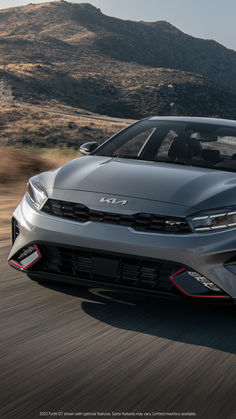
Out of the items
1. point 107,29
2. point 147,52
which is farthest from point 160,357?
point 107,29

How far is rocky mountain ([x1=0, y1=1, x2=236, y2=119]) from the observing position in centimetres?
7994

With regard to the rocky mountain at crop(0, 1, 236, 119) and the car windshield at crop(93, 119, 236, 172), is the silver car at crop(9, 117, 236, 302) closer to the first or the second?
the car windshield at crop(93, 119, 236, 172)

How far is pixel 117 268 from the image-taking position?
13.6 feet

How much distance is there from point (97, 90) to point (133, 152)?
79568 millimetres

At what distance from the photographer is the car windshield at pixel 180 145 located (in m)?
5.62

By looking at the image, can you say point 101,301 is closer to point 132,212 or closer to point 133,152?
point 132,212

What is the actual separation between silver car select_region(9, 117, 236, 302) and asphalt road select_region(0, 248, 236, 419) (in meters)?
0.27

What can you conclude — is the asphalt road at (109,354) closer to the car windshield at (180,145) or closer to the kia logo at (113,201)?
the kia logo at (113,201)

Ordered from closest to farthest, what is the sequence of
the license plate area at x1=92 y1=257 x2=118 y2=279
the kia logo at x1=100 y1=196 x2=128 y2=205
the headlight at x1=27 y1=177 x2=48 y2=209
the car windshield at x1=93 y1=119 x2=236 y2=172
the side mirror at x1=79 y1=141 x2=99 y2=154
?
the license plate area at x1=92 y1=257 x2=118 y2=279
the kia logo at x1=100 y1=196 x2=128 y2=205
the headlight at x1=27 y1=177 x2=48 y2=209
the car windshield at x1=93 y1=119 x2=236 y2=172
the side mirror at x1=79 y1=141 x2=99 y2=154

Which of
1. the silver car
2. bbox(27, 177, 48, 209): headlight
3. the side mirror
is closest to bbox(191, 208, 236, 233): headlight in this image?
the silver car

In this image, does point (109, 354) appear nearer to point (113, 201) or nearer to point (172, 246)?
point (172, 246)

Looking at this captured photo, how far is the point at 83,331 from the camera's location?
400 cm

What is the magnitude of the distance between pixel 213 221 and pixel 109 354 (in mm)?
1175

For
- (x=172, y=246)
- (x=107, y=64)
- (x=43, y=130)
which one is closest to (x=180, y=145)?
(x=172, y=246)
